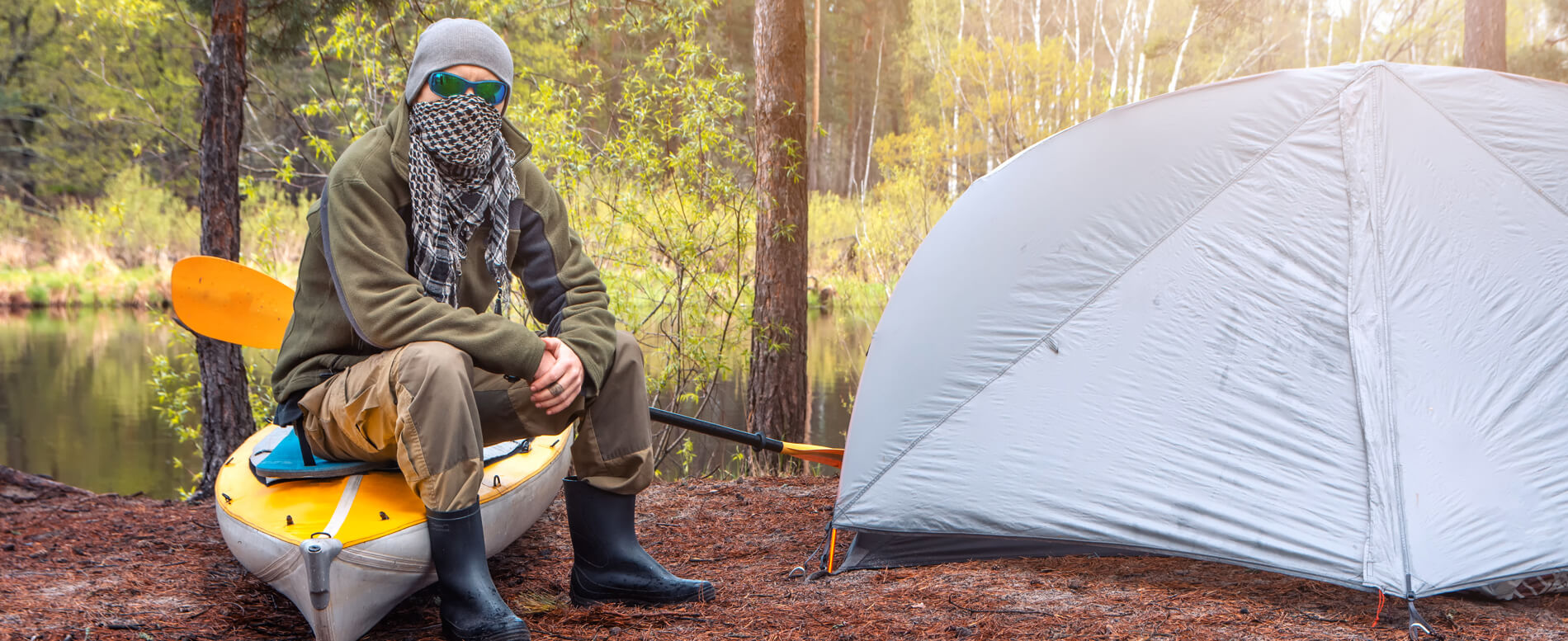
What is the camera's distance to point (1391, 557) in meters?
2.33

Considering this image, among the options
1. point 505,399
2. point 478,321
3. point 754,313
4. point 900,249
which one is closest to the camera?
point 478,321

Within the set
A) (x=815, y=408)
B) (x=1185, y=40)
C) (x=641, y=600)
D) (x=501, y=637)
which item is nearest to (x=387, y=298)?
(x=501, y=637)

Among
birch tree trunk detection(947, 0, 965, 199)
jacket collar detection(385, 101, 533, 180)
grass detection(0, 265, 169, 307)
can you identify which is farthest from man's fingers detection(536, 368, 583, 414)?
grass detection(0, 265, 169, 307)

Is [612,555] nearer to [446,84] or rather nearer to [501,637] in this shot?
[501,637]

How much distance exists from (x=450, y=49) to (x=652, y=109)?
3414mm

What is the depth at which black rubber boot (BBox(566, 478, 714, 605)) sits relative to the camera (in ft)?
8.12

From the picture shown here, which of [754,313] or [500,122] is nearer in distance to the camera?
[500,122]

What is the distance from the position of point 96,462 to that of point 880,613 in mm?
8119

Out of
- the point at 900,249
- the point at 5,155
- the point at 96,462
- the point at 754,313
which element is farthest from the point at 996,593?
the point at 5,155

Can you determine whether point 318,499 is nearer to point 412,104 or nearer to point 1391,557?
point 412,104

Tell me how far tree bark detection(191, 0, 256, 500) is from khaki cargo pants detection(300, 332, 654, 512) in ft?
7.54

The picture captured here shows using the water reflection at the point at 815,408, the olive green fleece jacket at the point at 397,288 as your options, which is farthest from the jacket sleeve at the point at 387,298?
the water reflection at the point at 815,408

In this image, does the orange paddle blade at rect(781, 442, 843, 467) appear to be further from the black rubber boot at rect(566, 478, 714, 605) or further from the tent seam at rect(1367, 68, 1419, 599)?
the tent seam at rect(1367, 68, 1419, 599)

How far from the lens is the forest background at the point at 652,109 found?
5.59 metres
